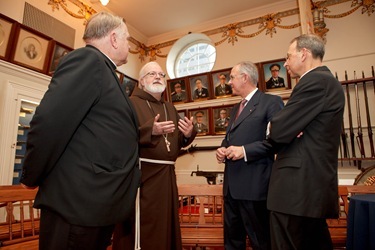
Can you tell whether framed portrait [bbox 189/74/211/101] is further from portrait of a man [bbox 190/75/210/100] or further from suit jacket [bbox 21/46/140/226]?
suit jacket [bbox 21/46/140/226]

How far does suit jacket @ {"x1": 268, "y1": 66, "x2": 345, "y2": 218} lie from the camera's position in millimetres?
1619

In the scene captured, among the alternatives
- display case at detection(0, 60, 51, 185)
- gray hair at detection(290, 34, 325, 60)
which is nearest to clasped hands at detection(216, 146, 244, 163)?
gray hair at detection(290, 34, 325, 60)

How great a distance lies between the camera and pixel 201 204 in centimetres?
298

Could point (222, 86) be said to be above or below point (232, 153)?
above

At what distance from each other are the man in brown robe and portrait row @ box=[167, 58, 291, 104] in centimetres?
400

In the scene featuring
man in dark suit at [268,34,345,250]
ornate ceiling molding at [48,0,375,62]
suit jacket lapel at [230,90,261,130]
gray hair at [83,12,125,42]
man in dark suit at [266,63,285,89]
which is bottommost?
man in dark suit at [268,34,345,250]

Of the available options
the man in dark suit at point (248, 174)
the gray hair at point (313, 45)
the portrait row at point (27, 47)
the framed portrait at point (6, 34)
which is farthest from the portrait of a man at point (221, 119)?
the framed portrait at point (6, 34)

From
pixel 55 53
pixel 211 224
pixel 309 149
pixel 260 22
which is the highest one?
pixel 260 22

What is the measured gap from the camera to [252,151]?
82.3 inches

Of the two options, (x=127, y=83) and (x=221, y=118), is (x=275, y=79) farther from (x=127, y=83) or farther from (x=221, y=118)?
(x=127, y=83)

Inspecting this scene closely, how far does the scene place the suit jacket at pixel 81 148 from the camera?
1.13 m

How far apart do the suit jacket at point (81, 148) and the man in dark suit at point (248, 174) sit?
3.63 ft

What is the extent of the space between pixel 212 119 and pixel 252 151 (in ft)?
14.4

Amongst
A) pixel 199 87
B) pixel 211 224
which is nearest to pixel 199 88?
pixel 199 87
